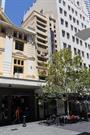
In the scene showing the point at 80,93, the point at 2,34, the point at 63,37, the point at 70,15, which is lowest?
the point at 80,93

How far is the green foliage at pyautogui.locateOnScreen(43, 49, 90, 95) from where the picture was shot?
21359 millimetres

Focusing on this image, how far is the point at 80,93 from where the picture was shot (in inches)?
875

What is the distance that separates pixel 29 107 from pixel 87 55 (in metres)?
28.1

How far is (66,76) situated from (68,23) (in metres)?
27.3

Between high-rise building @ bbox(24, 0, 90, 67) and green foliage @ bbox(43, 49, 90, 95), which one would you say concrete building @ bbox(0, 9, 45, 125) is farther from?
high-rise building @ bbox(24, 0, 90, 67)

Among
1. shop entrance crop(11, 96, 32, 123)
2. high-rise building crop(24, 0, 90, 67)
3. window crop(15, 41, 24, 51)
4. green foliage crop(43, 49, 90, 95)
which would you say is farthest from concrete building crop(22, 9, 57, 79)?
green foliage crop(43, 49, 90, 95)

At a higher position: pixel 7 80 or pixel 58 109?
pixel 7 80

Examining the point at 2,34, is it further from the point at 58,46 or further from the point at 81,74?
the point at 58,46

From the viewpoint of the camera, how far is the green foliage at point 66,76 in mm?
21359

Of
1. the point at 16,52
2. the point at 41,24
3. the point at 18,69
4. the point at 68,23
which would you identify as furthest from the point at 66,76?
the point at 68,23

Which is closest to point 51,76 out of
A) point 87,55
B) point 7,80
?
point 7,80

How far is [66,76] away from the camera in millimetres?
21781

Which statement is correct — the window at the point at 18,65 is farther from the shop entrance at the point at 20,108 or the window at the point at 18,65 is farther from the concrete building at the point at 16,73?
the shop entrance at the point at 20,108

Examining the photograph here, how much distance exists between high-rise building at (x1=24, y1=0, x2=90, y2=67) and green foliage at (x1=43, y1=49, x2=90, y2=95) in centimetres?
1911
